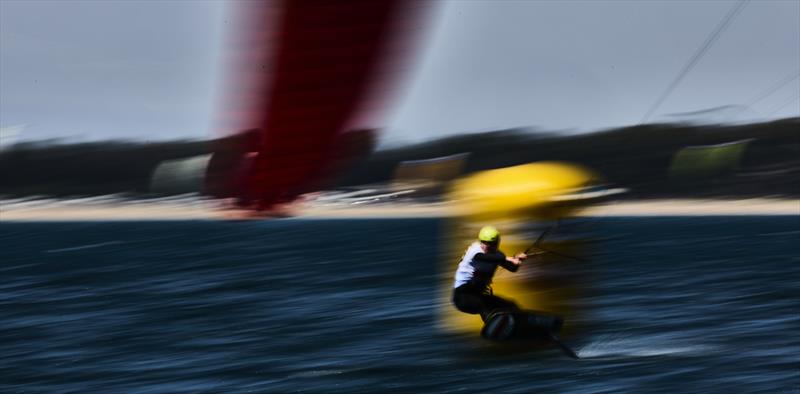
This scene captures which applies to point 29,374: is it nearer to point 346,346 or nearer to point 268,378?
point 268,378

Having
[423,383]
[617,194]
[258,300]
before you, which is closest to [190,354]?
[423,383]

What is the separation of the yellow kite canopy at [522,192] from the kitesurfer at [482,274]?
0.35 metres

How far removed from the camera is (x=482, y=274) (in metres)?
12.1

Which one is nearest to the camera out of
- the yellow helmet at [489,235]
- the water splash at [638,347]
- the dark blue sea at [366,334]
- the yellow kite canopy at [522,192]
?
the yellow helmet at [489,235]

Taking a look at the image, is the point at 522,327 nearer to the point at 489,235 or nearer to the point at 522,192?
the point at 489,235

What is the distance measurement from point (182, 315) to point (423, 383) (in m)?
9.63

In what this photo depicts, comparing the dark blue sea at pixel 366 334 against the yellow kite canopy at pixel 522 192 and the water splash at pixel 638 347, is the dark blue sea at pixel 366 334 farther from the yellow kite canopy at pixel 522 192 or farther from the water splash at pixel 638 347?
the yellow kite canopy at pixel 522 192

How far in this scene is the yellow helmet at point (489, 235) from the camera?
11797mm

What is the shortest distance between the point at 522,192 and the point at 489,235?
0.62 metres

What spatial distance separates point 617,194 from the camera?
1307 centimetres

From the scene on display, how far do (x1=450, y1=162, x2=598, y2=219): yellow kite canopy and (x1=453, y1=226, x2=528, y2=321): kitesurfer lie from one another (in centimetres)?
35

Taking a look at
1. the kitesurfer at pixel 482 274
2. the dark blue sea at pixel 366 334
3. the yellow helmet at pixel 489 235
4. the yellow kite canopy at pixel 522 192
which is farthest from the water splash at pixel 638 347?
the yellow helmet at pixel 489 235

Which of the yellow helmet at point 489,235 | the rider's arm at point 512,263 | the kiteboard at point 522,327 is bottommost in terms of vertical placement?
the kiteboard at point 522,327

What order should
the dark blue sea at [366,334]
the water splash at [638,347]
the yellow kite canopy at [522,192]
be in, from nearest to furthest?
the yellow kite canopy at [522,192]
the dark blue sea at [366,334]
the water splash at [638,347]
